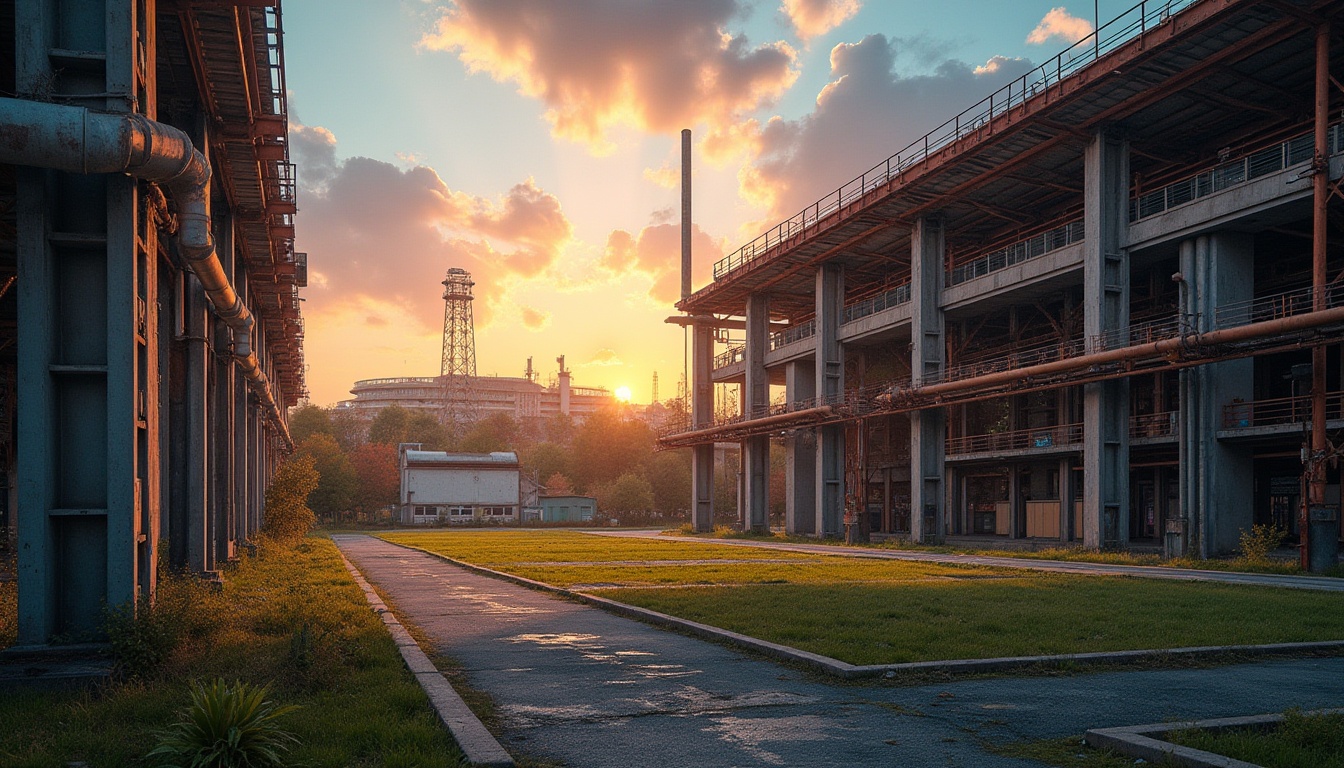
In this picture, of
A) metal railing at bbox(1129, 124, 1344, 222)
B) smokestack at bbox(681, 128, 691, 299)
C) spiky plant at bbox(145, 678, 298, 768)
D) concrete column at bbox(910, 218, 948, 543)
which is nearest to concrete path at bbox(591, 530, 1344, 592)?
concrete column at bbox(910, 218, 948, 543)

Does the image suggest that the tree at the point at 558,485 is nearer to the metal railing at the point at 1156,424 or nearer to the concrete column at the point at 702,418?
the concrete column at the point at 702,418

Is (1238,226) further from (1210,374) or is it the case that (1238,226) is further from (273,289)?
(273,289)

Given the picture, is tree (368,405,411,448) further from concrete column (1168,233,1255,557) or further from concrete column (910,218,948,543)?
concrete column (1168,233,1255,557)

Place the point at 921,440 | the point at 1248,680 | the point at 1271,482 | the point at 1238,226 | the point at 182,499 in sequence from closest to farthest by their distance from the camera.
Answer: the point at 1248,680 → the point at 182,499 → the point at 1238,226 → the point at 1271,482 → the point at 921,440

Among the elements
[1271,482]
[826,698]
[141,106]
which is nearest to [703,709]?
[826,698]

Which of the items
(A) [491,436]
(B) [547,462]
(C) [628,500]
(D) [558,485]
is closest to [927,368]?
(C) [628,500]

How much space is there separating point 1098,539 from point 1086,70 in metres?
14.9

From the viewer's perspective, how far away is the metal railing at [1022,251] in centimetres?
3475

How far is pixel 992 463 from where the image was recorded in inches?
1893

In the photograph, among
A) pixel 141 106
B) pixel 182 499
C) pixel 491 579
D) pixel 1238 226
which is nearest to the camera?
pixel 141 106

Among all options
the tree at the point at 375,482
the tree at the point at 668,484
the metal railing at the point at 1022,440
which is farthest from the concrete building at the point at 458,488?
the metal railing at the point at 1022,440

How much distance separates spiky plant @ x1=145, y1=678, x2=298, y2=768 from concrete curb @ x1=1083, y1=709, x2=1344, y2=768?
5356 millimetres

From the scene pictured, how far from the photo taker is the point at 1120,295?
103ft

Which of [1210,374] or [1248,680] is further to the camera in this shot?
[1210,374]
